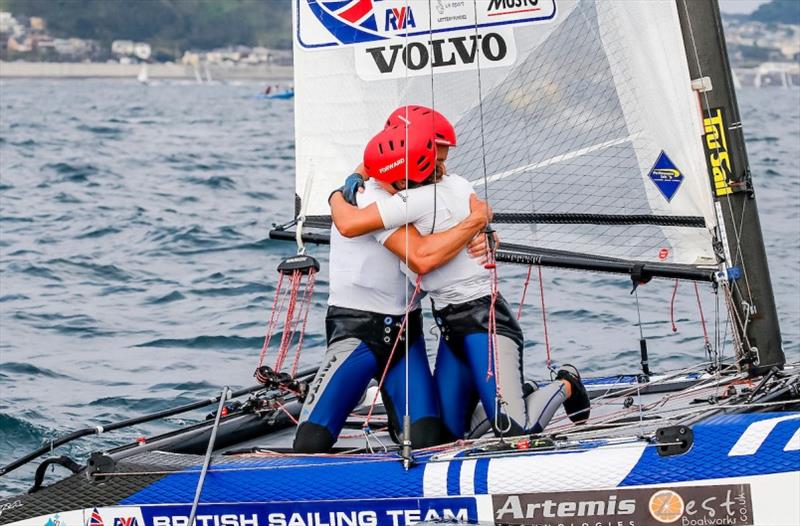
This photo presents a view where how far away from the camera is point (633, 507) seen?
16.0 feet

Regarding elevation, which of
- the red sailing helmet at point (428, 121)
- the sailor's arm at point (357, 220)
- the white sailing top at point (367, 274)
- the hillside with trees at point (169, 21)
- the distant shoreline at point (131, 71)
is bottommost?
the white sailing top at point (367, 274)

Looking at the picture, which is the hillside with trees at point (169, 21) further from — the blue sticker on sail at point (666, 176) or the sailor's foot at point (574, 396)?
the sailor's foot at point (574, 396)

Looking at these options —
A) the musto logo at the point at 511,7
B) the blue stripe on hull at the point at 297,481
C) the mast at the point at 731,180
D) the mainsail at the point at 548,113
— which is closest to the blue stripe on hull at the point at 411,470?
the blue stripe on hull at the point at 297,481

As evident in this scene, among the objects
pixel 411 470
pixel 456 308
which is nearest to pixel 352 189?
pixel 456 308

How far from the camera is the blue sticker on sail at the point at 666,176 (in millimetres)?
6376

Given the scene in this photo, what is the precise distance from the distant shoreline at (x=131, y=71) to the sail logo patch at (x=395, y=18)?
3678 inches

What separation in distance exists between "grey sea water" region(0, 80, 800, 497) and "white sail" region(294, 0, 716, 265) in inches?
77.7

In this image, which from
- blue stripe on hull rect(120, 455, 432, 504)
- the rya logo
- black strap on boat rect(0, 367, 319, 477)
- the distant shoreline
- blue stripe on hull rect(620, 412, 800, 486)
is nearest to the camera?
blue stripe on hull rect(620, 412, 800, 486)

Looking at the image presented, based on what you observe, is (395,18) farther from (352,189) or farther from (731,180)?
(731,180)

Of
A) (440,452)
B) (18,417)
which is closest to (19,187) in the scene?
(18,417)

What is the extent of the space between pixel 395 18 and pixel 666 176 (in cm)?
148

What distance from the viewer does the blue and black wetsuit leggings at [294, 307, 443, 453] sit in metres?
5.59

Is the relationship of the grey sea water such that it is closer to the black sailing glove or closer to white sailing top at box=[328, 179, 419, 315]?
white sailing top at box=[328, 179, 419, 315]

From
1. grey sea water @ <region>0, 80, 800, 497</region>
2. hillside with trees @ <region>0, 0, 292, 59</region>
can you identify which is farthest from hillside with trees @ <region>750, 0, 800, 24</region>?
grey sea water @ <region>0, 80, 800, 497</region>
